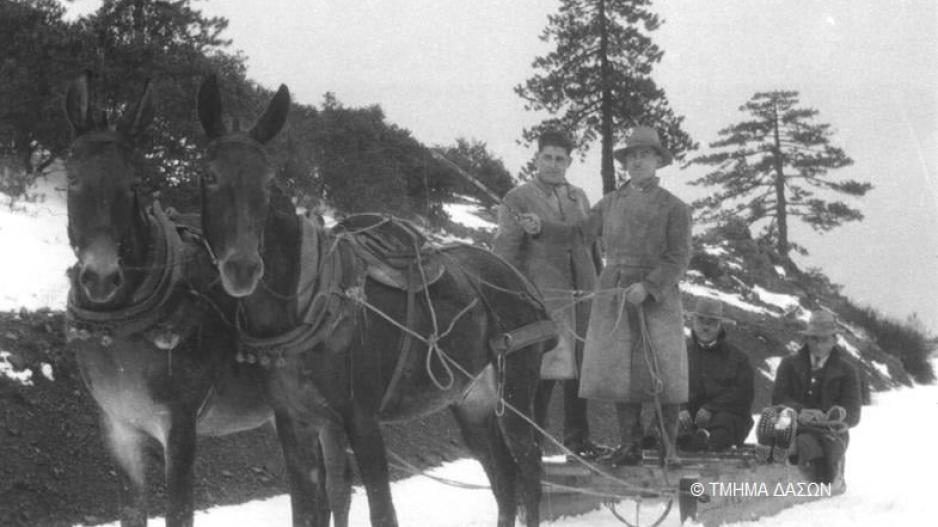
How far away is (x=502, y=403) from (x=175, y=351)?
2052 millimetres

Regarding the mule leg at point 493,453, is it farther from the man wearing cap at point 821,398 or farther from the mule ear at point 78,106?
the mule ear at point 78,106

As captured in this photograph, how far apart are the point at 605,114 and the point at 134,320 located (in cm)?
1903

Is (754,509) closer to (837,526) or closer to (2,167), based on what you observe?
(837,526)

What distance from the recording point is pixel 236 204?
4.22 m

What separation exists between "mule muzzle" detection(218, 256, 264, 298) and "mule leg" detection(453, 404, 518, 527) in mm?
2428

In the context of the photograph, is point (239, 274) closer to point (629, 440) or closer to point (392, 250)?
point (392, 250)

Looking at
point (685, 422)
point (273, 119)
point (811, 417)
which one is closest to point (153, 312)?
point (273, 119)

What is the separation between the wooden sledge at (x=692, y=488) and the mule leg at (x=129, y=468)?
245 centimetres

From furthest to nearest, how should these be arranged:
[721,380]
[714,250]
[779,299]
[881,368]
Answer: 1. [714,250]
2. [779,299]
3. [881,368]
4. [721,380]

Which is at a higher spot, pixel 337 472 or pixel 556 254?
pixel 556 254

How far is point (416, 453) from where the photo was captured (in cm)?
932

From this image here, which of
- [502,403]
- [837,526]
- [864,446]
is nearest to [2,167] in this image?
[502,403]

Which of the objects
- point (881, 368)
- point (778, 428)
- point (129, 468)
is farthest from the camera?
point (881, 368)

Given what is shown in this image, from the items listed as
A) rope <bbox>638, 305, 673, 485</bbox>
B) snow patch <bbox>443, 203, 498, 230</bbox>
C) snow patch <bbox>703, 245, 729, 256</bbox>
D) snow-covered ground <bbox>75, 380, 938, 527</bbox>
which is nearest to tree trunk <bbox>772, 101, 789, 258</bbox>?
snow patch <bbox>703, 245, 729, 256</bbox>
